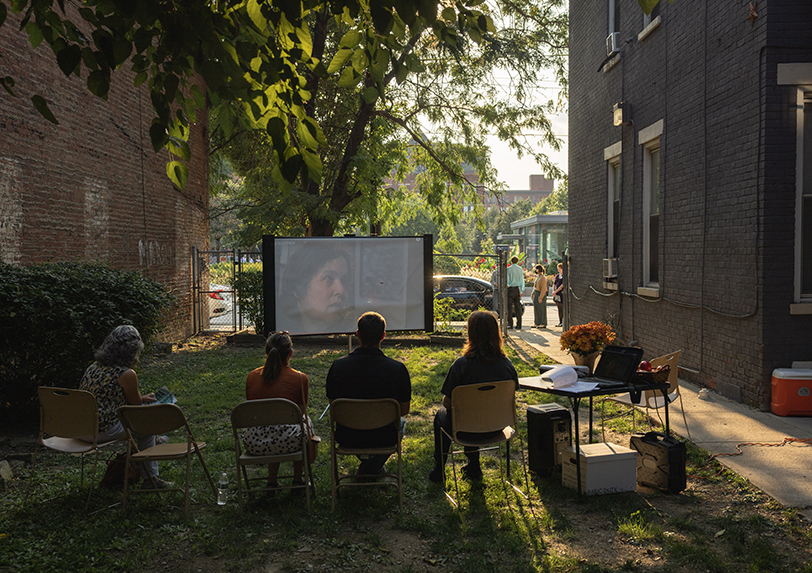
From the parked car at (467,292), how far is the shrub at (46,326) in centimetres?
1097

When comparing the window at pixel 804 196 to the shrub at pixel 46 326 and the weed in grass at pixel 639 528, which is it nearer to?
the weed in grass at pixel 639 528

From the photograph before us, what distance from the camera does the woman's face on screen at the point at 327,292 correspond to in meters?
9.34

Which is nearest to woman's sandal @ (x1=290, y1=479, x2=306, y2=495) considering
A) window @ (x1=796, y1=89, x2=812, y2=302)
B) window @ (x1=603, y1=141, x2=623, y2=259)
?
window @ (x1=796, y1=89, x2=812, y2=302)

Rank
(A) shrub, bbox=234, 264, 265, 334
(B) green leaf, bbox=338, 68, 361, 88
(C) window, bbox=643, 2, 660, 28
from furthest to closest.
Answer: (A) shrub, bbox=234, 264, 265, 334, (C) window, bbox=643, 2, 660, 28, (B) green leaf, bbox=338, 68, 361, 88

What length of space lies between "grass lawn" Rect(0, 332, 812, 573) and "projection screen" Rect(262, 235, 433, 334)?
11.4 ft

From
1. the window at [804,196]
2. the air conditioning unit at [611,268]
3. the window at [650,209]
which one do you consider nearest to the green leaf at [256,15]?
the window at [804,196]

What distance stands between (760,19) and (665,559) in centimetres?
612

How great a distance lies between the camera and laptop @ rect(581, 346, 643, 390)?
551 centimetres

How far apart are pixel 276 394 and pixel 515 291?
12.4 m

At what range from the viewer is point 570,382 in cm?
539

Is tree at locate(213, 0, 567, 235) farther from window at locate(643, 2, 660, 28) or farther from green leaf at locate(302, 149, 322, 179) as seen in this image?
green leaf at locate(302, 149, 322, 179)

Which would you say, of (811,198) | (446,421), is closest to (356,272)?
(446,421)

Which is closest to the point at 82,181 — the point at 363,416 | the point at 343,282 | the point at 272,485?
the point at 343,282

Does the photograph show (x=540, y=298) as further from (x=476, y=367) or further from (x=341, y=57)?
(x=341, y=57)
